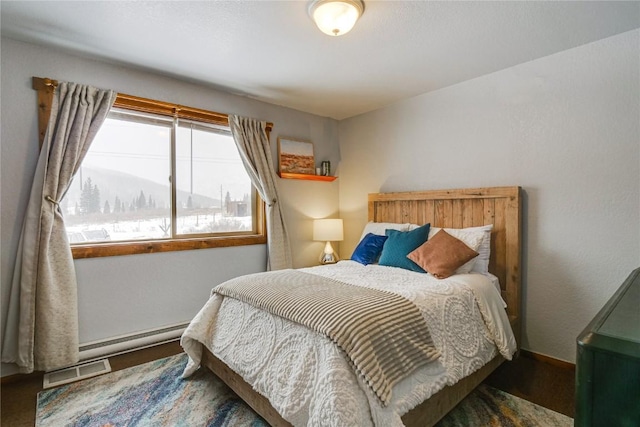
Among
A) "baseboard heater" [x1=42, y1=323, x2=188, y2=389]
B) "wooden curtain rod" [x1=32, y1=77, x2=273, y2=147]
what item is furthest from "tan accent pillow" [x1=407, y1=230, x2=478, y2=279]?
"baseboard heater" [x1=42, y1=323, x2=188, y2=389]

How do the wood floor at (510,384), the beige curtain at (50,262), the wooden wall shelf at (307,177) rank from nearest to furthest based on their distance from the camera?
the wood floor at (510,384), the beige curtain at (50,262), the wooden wall shelf at (307,177)

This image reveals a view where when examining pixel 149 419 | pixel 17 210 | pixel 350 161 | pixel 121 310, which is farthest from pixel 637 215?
pixel 17 210

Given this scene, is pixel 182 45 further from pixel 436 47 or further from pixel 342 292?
pixel 342 292

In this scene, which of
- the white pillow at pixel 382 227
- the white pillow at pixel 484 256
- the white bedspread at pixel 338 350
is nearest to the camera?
the white bedspread at pixel 338 350

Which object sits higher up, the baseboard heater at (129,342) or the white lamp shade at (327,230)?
the white lamp shade at (327,230)

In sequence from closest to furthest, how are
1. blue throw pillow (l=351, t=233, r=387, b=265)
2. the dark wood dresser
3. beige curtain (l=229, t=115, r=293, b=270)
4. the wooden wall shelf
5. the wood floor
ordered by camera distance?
the dark wood dresser < the wood floor < blue throw pillow (l=351, t=233, r=387, b=265) < beige curtain (l=229, t=115, r=293, b=270) < the wooden wall shelf

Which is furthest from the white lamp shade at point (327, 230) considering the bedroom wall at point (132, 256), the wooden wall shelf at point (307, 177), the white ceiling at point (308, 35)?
the white ceiling at point (308, 35)

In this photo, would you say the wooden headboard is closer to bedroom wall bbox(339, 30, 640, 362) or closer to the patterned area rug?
bedroom wall bbox(339, 30, 640, 362)

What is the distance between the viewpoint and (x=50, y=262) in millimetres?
2266

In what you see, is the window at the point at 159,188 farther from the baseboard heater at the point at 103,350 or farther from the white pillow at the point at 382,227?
the white pillow at the point at 382,227

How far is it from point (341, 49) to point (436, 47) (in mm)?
699

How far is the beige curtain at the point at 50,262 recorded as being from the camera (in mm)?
2184

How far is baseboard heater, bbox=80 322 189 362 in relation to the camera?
248cm

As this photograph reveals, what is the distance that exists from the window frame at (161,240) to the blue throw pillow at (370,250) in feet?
3.58
